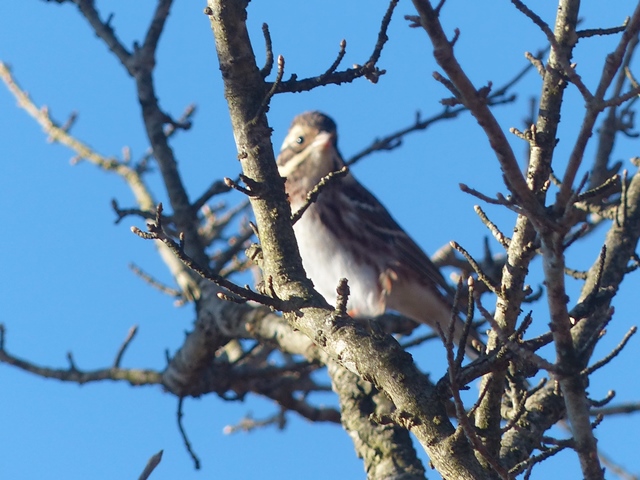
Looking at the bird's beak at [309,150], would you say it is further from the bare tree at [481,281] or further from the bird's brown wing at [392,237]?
the bare tree at [481,281]

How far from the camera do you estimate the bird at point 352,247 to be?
6875 millimetres

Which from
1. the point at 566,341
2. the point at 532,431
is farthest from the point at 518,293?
the point at 532,431

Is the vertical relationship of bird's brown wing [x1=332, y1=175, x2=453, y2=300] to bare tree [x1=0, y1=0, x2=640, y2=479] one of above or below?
above

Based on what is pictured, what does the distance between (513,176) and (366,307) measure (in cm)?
470

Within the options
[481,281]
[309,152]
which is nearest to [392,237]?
[309,152]

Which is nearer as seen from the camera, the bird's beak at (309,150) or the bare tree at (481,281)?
the bare tree at (481,281)

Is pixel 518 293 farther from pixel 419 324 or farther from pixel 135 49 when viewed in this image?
pixel 135 49

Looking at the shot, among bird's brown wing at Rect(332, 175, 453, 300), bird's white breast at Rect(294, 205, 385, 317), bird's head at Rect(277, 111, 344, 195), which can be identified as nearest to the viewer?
bird's white breast at Rect(294, 205, 385, 317)

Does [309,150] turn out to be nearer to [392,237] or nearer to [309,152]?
[309,152]

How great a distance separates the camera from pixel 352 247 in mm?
7078

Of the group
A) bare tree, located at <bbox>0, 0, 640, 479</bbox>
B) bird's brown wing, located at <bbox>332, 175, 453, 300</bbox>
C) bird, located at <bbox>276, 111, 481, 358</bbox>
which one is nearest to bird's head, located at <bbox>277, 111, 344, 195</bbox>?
bird, located at <bbox>276, 111, 481, 358</bbox>

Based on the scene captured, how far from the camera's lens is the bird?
22.6 feet

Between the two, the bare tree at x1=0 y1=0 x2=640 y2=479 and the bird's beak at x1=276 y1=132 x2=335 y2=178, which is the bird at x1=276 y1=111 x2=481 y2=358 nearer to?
the bird's beak at x1=276 y1=132 x2=335 y2=178

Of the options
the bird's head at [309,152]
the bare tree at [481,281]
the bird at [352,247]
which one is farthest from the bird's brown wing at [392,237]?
the bare tree at [481,281]
